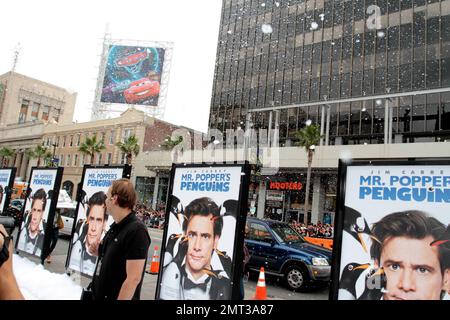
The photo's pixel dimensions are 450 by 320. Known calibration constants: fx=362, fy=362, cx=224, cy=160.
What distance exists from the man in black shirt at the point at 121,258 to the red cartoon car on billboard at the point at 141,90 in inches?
1807

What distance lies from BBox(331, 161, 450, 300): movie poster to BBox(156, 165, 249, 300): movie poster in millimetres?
1535

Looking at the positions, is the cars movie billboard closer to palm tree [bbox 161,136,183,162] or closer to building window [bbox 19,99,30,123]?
palm tree [bbox 161,136,183,162]

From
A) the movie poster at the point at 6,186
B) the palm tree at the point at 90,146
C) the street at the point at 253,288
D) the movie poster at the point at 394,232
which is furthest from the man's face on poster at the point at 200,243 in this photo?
the palm tree at the point at 90,146

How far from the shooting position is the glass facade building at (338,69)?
103ft

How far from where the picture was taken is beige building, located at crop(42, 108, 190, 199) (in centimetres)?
4403

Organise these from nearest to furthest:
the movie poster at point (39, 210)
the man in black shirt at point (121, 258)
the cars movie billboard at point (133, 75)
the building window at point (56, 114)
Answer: the man in black shirt at point (121, 258)
the movie poster at point (39, 210)
the cars movie billboard at point (133, 75)
the building window at point (56, 114)

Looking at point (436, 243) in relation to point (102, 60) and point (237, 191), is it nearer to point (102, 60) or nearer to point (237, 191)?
point (237, 191)

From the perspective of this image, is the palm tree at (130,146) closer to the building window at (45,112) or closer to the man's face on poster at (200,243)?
the man's face on poster at (200,243)

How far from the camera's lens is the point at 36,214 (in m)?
9.68

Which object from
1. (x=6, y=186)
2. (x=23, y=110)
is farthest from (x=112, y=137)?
(x=23, y=110)

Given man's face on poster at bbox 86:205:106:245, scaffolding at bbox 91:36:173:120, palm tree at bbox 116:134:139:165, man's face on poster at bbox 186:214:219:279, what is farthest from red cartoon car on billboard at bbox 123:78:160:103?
man's face on poster at bbox 186:214:219:279

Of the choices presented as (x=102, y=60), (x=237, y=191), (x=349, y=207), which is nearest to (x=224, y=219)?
(x=237, y=191)

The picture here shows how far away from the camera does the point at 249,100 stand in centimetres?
4453
